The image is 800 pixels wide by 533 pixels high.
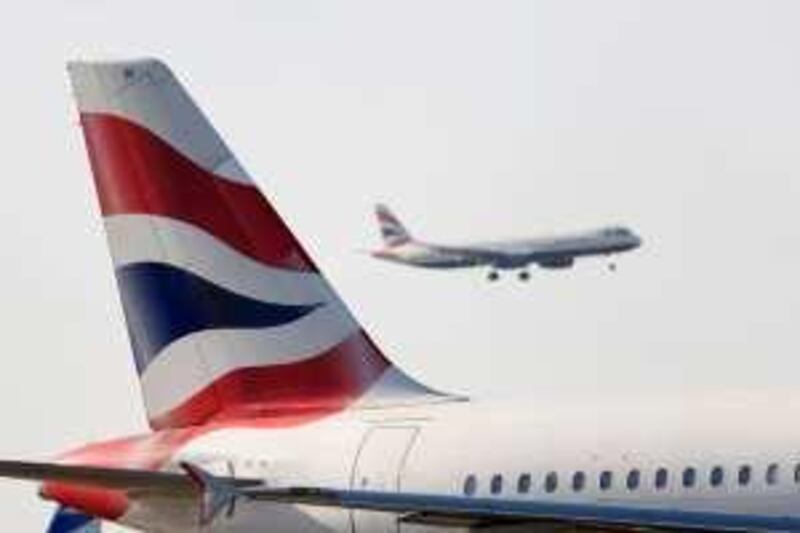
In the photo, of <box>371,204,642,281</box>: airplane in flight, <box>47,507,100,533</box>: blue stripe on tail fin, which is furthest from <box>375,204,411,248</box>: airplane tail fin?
<box>47,507,100,533</box>: blue stripe on tail fin

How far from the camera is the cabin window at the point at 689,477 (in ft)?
107

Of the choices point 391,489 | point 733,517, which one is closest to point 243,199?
point 391,489

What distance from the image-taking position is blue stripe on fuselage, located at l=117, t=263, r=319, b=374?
39625 millimetres

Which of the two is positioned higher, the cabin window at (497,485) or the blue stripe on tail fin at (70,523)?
the cabin window at (497,485)

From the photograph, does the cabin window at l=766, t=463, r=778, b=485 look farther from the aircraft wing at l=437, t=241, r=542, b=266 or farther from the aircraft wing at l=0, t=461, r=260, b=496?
the aircraft wing at l=437, t=241, r=542, b=266

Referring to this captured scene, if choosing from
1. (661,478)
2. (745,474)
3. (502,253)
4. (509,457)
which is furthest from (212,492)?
(502,253)

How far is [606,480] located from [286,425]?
5802 millimetres

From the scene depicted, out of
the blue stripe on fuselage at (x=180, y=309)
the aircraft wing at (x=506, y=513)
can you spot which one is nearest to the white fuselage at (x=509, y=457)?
the aircraft wing at (x=506, y=513)

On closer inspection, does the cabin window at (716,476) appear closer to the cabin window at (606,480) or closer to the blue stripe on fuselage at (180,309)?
the cabin window at (606,480)

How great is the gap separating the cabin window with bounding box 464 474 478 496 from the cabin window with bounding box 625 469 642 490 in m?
2.40

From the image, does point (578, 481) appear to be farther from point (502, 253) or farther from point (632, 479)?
point (502, 253)

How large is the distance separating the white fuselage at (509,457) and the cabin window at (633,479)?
27 millimetres

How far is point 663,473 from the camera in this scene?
32.9 m

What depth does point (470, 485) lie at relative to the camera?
34844 millimetres
